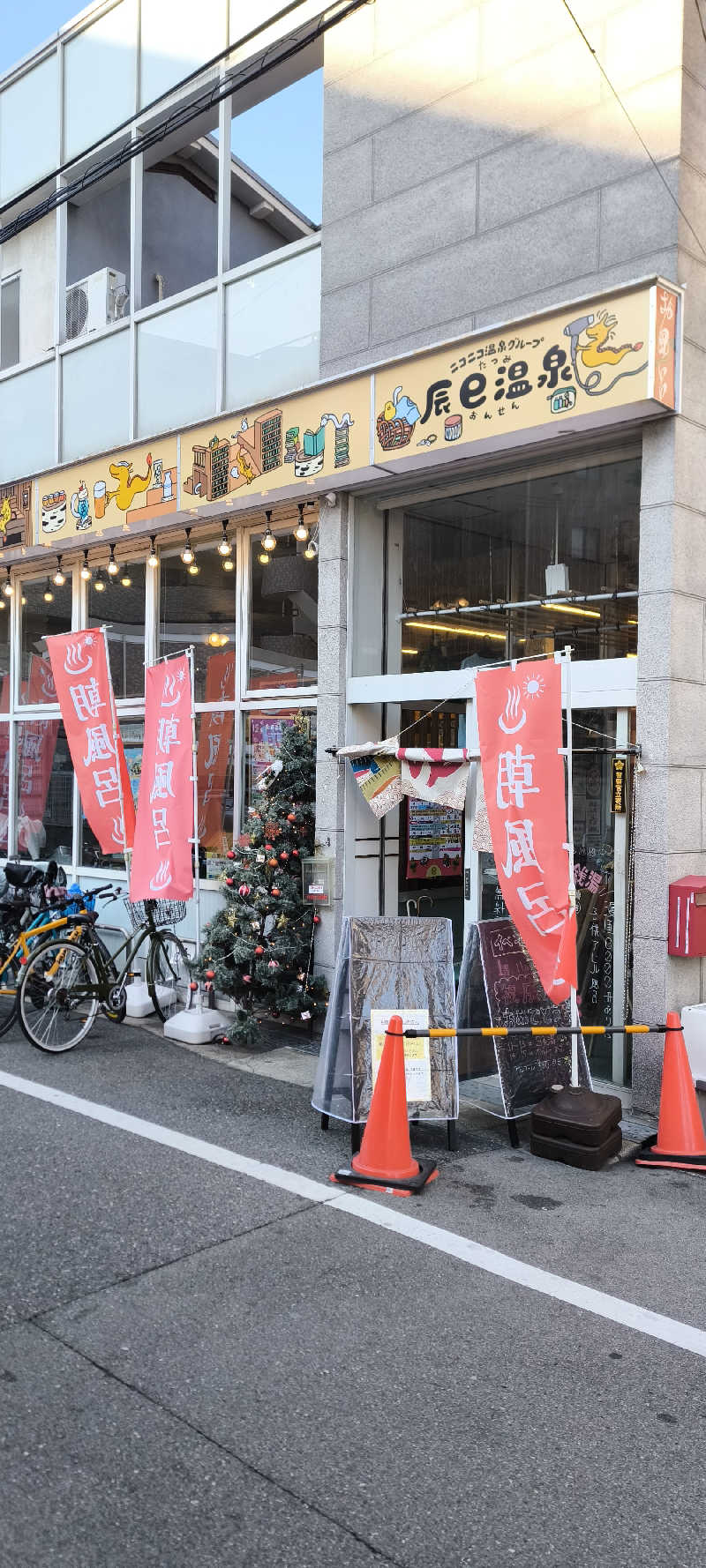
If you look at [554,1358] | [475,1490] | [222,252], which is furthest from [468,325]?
[475,1490]

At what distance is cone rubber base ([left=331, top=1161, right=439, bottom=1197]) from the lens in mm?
5504

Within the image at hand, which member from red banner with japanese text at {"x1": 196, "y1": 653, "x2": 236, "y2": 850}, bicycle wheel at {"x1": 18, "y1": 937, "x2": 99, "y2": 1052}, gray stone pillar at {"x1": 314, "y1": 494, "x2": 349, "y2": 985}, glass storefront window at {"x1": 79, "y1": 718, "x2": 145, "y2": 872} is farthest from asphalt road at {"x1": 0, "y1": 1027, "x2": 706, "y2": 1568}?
glass storefront window at {"x1": 79, "y1": 718, "x2": 145, "y2": 872}

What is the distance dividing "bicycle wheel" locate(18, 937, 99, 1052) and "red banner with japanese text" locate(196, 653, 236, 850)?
214 cm

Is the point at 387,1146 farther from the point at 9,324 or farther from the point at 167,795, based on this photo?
the point at 9,324

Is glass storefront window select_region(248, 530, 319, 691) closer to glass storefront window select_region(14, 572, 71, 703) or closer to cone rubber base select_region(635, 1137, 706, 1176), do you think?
glass storefront window select_region(14, 572, 71, 703)

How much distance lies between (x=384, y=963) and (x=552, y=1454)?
10.7ft

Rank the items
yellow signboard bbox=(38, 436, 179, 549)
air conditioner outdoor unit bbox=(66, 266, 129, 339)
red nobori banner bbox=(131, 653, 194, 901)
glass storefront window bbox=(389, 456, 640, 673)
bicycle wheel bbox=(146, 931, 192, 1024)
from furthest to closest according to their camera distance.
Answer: air conditioner outdoor unit bbox=(66, 266, 129, 339)
yellow signboard bbox=(38, 436, 179, 549)
bicycle wheel bbox=(146, 931, 192, 1024)
red nobori banner bbox=(131, 653, 194, 901)
glass storefront window bbox=(389, 456, 640, 673)

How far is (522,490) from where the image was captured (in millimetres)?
8102

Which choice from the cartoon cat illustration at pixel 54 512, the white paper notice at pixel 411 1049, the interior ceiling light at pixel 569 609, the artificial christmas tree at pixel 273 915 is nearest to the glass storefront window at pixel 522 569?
the interior ceiling light at pixel 569 609

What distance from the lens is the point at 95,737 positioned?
9.55 metres

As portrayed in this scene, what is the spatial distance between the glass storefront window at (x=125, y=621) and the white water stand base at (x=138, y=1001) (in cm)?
304

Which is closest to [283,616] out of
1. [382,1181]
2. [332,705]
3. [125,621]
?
[332,705]

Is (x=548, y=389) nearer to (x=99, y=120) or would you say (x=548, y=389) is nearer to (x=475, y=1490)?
(x=475, y=1490)

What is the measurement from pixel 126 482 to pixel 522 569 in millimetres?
4261
